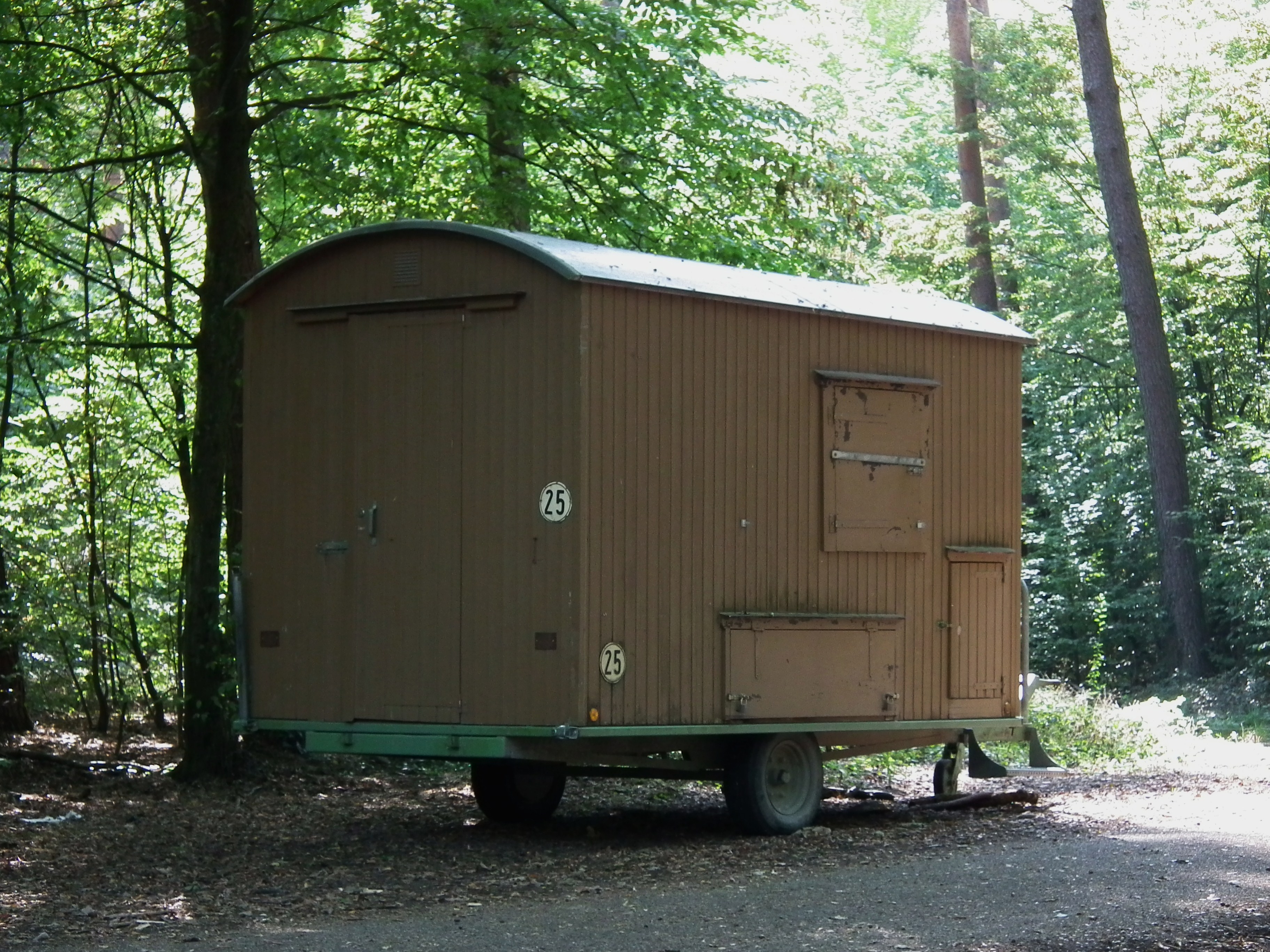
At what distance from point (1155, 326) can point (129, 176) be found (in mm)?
14507

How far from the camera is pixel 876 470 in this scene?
10.3m

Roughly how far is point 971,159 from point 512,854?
21.9 meters

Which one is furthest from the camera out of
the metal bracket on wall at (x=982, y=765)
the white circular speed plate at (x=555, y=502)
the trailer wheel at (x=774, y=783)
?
the metal bracket on wall at (x=982, y=765)

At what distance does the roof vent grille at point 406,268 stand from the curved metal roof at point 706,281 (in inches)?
5.5

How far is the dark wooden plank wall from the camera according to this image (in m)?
8.83

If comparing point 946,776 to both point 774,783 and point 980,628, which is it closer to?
point 980,628

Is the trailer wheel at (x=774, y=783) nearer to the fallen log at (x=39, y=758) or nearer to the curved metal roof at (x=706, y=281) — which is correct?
the curved metal roof at (x=706, y=281)

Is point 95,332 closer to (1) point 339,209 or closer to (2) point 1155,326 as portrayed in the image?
(1) point 339,209

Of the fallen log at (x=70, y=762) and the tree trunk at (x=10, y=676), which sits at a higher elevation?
the tree trunk at (x=10, y=676)

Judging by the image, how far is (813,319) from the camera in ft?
32.8

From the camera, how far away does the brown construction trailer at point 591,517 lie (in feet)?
28.8

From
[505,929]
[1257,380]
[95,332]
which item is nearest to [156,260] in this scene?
[95,332]

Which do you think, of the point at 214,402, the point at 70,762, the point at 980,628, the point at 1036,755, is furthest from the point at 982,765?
the point at 70,762

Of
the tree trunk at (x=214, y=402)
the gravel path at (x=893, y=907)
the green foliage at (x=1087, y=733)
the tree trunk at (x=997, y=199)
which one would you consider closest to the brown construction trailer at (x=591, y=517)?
the gravel path at (x=893, y=907)
